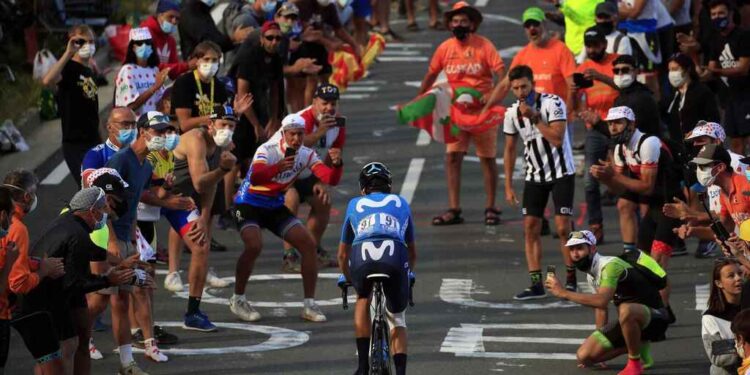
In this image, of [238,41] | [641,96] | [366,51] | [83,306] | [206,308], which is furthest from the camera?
[366,51]

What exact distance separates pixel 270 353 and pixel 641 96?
5.04m

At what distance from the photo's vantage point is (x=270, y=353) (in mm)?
15055

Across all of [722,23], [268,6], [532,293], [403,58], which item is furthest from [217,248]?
[403,58]

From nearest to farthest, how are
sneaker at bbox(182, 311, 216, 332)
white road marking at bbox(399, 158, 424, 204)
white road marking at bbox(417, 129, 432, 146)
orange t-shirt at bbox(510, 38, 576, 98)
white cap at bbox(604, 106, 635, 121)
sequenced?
sneaker at bbox(182, 311, 216, 332), white cap at bbox(604, 106, 635, 121), orange t-shirt at bbox(510, 38, 576, 98), white road marking at bbox(399, 158, 424, 204), white road marking at bbox(417, 129, 432, 146)

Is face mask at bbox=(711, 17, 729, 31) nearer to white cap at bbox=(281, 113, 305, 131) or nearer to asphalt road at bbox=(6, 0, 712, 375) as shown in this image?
asphalt road at bbox=(6, 0, 712, 375)

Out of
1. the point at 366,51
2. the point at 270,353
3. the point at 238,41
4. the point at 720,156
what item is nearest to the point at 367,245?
the point at 270,353

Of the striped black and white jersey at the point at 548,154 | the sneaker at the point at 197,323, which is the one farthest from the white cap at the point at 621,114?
the sneaker at the point at 197,323

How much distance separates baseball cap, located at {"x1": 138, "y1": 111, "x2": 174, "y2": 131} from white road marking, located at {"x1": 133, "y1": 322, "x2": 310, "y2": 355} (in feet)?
6.04

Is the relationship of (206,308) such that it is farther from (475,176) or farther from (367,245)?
(475,176)

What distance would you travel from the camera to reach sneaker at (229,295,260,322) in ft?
53.0

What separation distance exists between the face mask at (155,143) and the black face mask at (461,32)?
221 inches

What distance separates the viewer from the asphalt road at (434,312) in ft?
48.5

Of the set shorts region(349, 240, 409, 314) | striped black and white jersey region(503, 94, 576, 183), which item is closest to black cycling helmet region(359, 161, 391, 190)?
shorts region(349, 240, 409, 314)

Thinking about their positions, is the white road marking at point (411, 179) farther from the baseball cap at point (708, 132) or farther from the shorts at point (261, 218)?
the baseball cap at point (708, 132)
